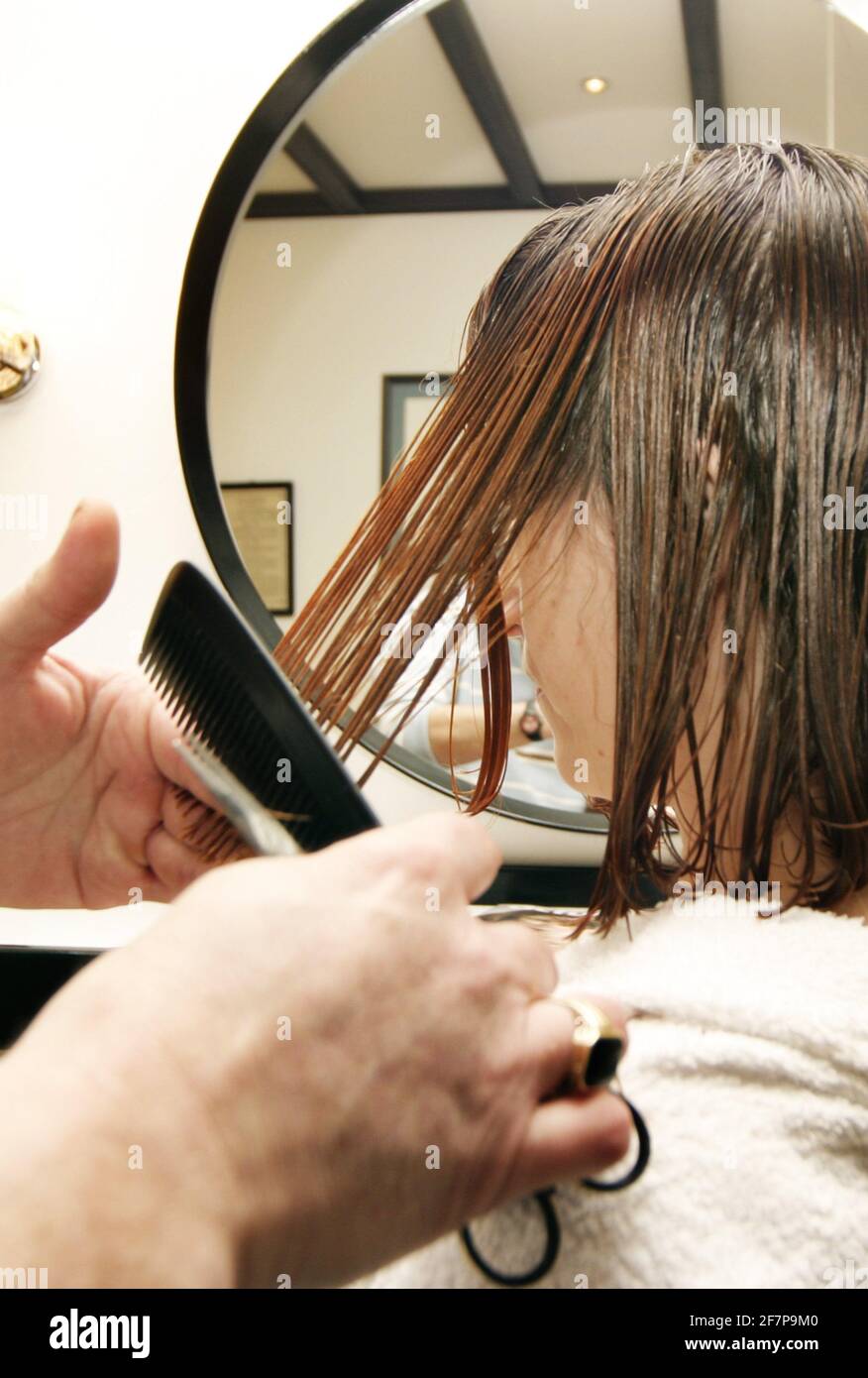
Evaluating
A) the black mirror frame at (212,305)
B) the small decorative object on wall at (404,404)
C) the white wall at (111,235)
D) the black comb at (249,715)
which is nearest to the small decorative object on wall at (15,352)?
the white wall at (111,235)

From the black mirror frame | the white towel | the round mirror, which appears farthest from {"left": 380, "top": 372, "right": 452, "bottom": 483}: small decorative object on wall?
the white towel

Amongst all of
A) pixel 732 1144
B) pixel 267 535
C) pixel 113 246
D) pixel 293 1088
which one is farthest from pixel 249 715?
pixel 113 246

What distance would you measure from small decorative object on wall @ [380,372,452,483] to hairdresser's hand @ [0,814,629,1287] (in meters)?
0.63

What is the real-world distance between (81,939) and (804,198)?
0.86 metres

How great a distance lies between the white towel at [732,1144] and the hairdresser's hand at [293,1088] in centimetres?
12

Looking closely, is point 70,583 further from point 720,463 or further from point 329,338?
point 329,338

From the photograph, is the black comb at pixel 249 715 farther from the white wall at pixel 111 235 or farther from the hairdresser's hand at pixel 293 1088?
the white wall at pixel 111 235

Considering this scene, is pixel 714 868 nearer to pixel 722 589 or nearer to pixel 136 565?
pixel 722 589

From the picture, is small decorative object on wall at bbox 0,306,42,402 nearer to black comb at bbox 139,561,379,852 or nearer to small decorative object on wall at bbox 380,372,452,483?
small decorative object on wall at bbox 380,372,452,483

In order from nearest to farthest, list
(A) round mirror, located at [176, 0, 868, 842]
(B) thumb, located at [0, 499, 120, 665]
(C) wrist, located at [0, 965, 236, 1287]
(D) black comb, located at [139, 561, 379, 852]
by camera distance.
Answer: (C) wrist, located at [0, 965, 236, 1287]
(D) black comb, located at [139, 561, 379, 852]
(B) thumb, located at [0, 499, 120, 665]
(A) round mirror, located at [176, 0, 868, 842]

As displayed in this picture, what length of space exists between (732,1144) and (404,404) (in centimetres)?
67

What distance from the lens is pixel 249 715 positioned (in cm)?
37

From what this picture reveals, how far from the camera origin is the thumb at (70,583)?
47 cm

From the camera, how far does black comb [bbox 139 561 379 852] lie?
344 mm
